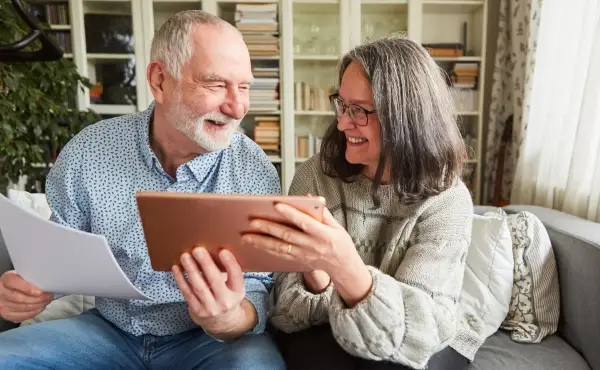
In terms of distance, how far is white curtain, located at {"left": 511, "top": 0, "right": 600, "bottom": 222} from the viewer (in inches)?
66.2

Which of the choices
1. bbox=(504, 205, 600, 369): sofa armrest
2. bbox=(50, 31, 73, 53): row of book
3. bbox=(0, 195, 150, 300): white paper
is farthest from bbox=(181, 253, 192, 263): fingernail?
bbox=(50, 31, 73, 53): row of book

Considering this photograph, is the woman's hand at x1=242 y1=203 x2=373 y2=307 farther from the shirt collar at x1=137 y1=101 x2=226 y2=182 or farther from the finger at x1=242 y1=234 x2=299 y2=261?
the shirt collar at x1=137 y1=101 x2=226 y2=182

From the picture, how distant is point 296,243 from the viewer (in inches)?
27.3

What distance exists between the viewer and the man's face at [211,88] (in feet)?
3.26

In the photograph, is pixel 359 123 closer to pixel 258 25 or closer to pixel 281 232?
pixel 281 232

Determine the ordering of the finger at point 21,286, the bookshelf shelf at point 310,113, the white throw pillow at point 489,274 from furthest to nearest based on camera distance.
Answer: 1. the bookshelf shelf at point 310,113
2. the white throw pillow at point 489,274
3. the finger at point 21,286

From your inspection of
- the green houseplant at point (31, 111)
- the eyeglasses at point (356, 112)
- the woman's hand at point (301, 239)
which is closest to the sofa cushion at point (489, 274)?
the eyeglasses at point (356, 112)

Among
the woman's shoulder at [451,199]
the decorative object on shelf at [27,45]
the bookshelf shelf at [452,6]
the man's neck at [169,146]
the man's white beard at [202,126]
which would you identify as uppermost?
the bookshelf shelf at [452,6]

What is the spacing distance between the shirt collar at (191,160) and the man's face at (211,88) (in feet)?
0.18

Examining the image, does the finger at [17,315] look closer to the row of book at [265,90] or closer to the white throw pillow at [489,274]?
the white throw pillow at [489,274]

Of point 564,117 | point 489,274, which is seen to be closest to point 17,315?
point 489,274

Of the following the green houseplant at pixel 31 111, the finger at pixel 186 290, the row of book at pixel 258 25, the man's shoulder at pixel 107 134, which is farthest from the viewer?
the row of book at pixel 258 25

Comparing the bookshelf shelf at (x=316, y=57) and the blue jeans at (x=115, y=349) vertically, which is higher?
the bookshelf shelf at (x=316, y=57)

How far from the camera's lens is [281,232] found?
680 mm
